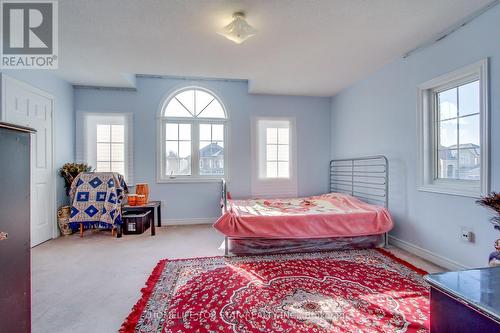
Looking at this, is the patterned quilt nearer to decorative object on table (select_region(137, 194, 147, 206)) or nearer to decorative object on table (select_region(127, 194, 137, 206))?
decorative object on table (select_region(127, 194, 137, 206))

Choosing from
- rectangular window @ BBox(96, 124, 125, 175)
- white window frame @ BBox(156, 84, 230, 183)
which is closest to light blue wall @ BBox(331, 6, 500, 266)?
white window frame @ BBox(156, 84, 230, 183)

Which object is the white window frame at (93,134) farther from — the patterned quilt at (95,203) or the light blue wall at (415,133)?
the light blue wall at (415,133)

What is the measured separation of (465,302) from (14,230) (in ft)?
5.40

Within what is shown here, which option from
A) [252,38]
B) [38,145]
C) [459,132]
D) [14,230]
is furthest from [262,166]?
[14,230]

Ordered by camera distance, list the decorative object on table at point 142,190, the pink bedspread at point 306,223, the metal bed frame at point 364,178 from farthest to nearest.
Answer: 1. the decorative object on table at point 142,190
2. the metal bed frame at point 364,178
3. the pink bedspread at point 306,223

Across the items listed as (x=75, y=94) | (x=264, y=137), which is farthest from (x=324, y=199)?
(x=75, y=94)

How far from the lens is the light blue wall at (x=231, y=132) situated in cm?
407

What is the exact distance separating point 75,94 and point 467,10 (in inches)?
Result: 199

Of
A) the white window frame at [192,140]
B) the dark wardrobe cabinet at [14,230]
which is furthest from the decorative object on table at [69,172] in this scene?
the dark wardrobe cabinet at [14,230]

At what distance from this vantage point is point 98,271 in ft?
7.76

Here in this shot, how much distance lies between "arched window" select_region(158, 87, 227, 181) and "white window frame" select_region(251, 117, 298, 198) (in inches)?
21.8

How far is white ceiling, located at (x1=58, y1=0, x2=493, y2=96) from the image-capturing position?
6.64ft

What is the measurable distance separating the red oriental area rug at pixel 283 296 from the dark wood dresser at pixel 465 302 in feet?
2.91

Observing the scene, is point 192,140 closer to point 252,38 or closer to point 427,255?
point 252,38
